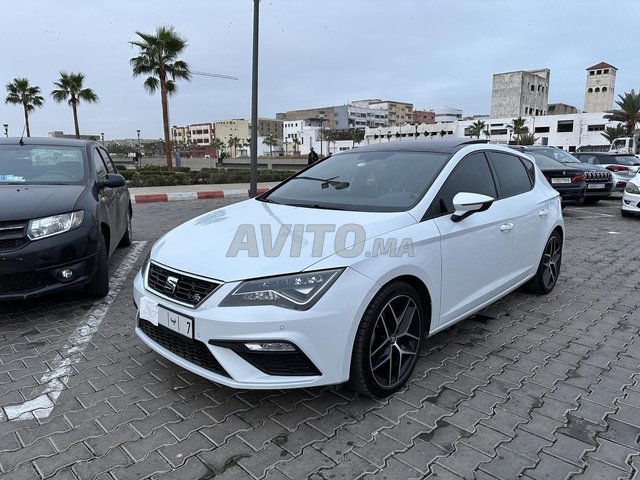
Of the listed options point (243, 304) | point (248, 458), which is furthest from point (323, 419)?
point (243, 304)

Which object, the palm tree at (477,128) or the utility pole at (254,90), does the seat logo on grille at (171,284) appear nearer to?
the utility pole at (254,90)

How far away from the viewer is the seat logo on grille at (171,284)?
262cm

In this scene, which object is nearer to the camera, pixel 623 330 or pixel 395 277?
pixel 395 277

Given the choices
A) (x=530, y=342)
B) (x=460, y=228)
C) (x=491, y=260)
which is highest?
(x=460, y=228)

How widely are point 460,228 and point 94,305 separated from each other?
11.3 feet

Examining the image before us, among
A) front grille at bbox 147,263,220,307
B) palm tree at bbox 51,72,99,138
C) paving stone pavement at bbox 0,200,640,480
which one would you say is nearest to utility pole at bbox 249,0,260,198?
paving stone pavement at bbox 0,200,640,480

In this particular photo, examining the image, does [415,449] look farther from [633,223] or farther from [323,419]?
[633,223]

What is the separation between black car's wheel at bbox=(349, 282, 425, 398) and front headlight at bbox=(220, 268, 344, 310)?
0.34m

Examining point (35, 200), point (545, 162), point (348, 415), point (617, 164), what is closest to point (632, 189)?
point (545, 162)

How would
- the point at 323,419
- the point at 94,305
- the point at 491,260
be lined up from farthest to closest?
1. the point at 94,305
2. the point at 491,260
3. the point at 323,419

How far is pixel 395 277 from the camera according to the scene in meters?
2.66

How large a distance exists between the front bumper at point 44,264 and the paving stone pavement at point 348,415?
355mm

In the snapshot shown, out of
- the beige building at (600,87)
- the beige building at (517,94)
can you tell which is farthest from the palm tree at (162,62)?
the beige building at (600,87)

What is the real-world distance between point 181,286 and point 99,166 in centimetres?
346
